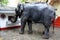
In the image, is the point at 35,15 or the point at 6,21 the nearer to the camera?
the point at 35,15

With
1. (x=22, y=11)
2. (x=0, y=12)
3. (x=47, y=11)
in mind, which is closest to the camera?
(x=47, y=11)

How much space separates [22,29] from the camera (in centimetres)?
227

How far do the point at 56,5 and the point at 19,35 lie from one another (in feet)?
3.91

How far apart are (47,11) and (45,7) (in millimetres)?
60

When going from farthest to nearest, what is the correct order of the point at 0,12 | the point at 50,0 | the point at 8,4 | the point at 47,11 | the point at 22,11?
the point at 50,0 < the point at 8,4 < the point at 0,12 < the point at 22,11 < the point at 47,11

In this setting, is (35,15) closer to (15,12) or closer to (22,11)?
(22,11)

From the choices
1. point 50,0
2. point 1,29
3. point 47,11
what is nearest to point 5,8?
point 1,29

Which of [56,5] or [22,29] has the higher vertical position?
[56,5]

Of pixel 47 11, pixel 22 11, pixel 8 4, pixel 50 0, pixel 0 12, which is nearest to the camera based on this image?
pixel 47 11

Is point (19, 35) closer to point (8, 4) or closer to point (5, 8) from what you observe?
point (5, 8)

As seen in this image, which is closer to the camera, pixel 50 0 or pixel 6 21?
pixel 6 21

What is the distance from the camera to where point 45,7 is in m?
2.11

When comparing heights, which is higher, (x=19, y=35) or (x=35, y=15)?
(x=35, y=15)

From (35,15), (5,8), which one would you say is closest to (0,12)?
(5,8)
